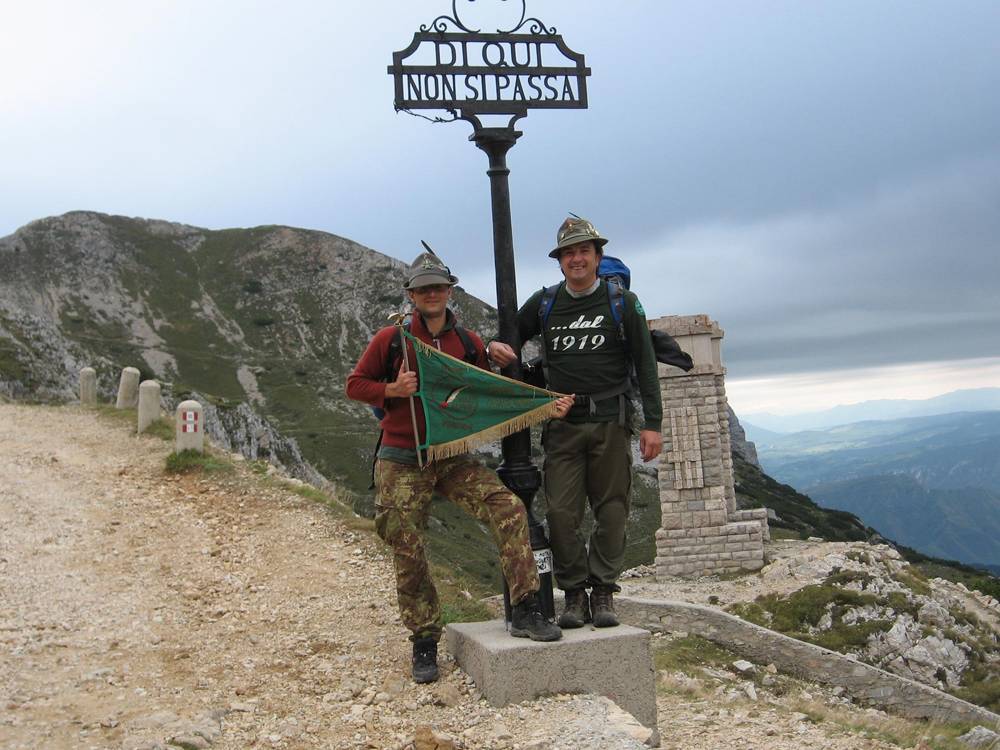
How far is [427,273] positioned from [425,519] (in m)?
1.50

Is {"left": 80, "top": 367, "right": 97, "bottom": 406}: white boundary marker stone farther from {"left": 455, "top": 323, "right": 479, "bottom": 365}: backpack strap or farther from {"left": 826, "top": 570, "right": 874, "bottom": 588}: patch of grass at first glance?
{"left": 455, "top": 323, "right": 479, "bottom": 365}: backpack strap

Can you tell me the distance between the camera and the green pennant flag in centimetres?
522

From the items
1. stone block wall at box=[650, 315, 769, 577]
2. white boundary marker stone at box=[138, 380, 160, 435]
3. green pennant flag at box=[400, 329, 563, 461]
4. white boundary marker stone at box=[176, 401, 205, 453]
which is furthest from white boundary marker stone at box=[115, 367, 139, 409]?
green pennant flag at box=[400, 329, 563, 461]

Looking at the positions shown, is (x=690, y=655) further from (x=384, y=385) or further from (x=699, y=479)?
(x=699, y=479)

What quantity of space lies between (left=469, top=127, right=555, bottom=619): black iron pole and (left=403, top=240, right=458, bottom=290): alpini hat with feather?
39cm

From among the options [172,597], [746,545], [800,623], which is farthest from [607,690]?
[746,545]

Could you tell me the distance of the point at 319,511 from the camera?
9.99 m

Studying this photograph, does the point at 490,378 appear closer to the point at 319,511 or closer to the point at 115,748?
the point at 115,748

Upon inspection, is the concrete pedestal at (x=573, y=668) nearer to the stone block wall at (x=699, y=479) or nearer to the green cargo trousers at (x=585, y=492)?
the green cargo trousers at (x=585, y=492)

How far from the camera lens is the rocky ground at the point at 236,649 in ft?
15.0

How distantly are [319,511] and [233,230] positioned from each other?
14097 centimetres

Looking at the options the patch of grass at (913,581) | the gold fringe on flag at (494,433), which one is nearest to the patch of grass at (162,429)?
the gold fringe on flag at (494,433)

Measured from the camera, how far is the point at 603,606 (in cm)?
531

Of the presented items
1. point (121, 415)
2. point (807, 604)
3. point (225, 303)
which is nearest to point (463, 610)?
point (807, 604)
